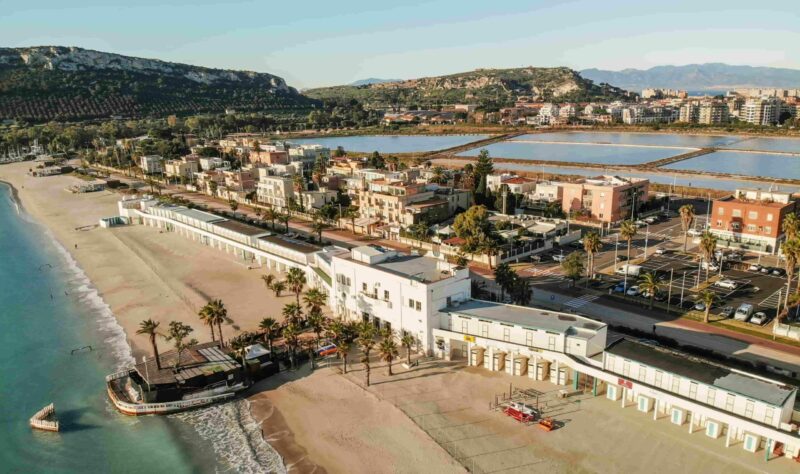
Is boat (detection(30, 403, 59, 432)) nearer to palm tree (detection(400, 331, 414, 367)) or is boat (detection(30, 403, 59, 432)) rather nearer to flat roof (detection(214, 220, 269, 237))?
palm tree (detection(400, 331, 414, 367))

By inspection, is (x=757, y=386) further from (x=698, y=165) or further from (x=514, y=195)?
(x=698, y=165)

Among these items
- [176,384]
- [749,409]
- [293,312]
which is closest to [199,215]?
[293,312]

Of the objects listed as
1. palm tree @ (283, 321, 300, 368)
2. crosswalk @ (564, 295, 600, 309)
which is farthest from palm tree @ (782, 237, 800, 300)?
palm tree @ (283, 321, 300, 368)

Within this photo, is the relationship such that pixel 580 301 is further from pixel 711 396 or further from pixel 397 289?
pixel 711 396

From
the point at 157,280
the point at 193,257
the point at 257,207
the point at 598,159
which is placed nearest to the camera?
the point at 157,280

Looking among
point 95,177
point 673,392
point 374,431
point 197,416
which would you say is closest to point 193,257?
point 197,416
